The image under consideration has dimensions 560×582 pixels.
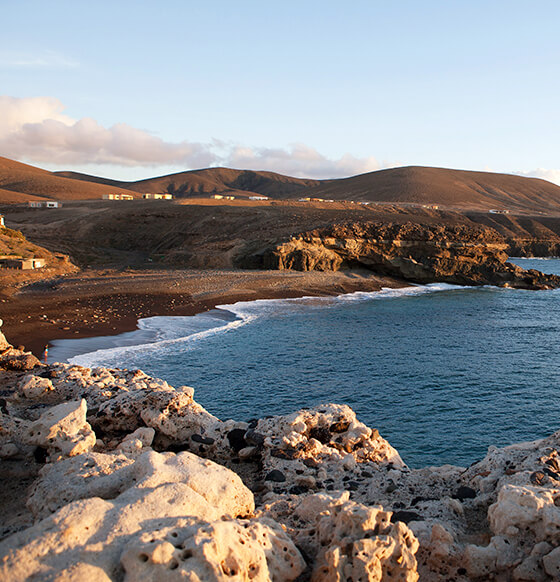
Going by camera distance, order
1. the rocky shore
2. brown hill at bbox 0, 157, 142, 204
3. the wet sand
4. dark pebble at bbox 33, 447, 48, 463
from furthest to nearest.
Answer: brown hill at bbox 0, 157, 142, 204, the wet sand, dark pebble at bbox 33, 447, 48, 463, the rocky shore

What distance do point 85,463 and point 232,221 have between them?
214 feet

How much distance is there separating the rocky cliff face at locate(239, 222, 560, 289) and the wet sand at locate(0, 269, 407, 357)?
1.95 m

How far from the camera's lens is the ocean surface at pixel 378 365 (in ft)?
57.7


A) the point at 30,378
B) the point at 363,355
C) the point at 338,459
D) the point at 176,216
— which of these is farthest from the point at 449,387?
the point at 176,216

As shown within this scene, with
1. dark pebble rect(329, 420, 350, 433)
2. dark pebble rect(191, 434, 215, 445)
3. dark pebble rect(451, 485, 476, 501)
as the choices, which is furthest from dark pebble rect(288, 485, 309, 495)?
dark pebble rect(451, 485, 476, 501)

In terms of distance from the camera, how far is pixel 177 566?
4555 millimetres

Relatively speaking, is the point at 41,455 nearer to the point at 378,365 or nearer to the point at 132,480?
the point at 132,480

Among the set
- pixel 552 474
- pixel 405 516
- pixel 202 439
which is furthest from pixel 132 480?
pixel 552 474

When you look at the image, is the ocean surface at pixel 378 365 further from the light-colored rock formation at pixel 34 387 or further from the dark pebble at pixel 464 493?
the light-colored rock formation at pixel 34 387

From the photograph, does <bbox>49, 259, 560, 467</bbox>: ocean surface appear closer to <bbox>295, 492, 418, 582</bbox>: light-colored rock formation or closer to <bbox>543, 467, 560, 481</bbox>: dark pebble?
Result: <bbox>543, 467, 560, 481</bbox>: dark pebble

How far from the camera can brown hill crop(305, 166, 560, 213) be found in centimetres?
16025

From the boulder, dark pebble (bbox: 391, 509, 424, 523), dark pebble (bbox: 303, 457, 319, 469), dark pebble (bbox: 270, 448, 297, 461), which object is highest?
the boulder

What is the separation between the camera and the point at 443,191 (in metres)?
168

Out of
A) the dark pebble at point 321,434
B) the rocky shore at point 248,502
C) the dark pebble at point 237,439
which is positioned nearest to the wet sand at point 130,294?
the rocky shore at point 248,502
